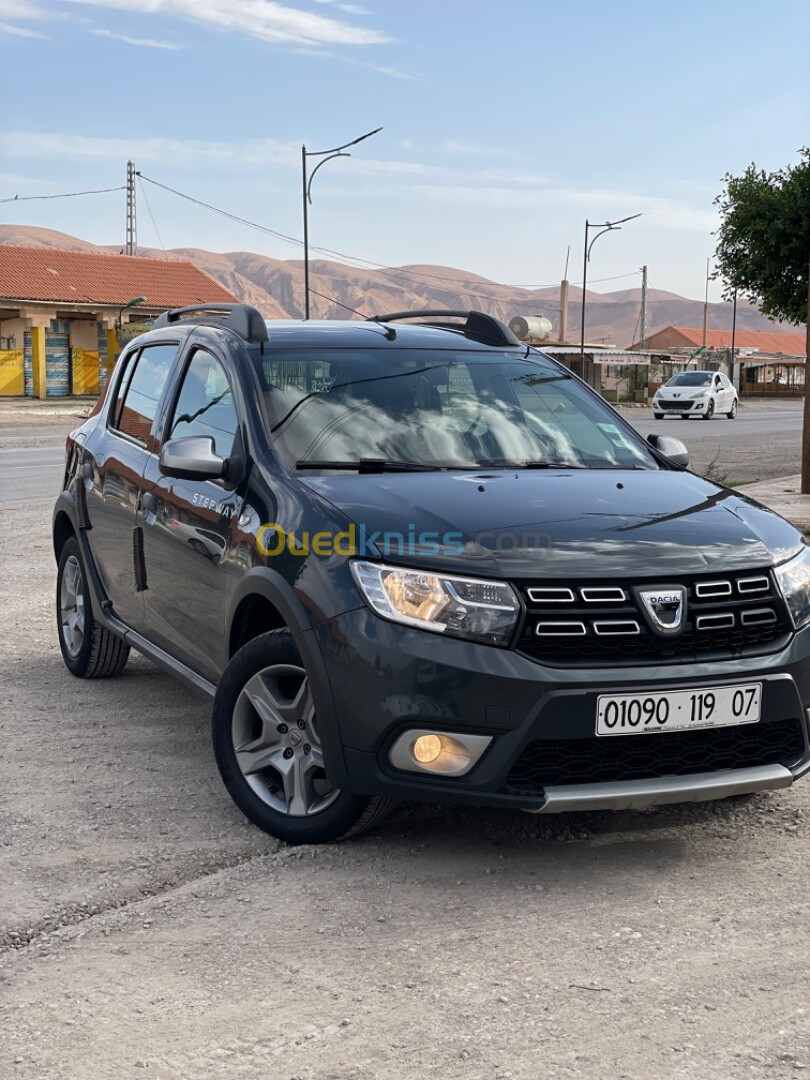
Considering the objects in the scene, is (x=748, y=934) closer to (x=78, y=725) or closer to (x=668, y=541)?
(x=668, y=541)

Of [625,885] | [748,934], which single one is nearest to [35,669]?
[625,885]

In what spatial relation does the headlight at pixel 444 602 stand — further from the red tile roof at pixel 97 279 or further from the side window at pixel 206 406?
the red tile roof at pixel 97 279

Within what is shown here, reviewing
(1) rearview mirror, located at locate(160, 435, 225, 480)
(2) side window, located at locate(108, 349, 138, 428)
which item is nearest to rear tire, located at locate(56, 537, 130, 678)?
(2) side window, located at locate(108, 349, 138, 428)

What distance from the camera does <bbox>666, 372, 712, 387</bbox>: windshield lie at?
41.5m

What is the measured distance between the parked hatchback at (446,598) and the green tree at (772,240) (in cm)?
1744

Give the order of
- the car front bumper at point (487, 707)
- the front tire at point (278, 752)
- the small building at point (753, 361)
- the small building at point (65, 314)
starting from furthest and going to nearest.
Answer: the small building at point (753, 361), the small building at point (65, 314), the front tire at point (278, 752), the car front bumper at point (487, 707)

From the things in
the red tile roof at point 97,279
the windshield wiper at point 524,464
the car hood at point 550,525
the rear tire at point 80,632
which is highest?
the red tile roof at point 97,279

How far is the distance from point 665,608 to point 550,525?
452 mm

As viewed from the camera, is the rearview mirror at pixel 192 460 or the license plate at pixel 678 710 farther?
the rearview mirror at pixel 192 460

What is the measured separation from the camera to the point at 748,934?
12.3 feet

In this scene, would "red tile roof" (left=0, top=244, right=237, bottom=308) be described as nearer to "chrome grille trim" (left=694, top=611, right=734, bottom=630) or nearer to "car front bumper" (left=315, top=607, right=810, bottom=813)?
"car front bumper" (left=315, top=607, right=810, bottom=813)

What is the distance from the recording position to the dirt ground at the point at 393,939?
3080 millimetres

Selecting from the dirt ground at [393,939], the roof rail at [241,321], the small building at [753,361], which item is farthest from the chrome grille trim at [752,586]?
the small building at [753,361]

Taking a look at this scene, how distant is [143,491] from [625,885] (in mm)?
2648
